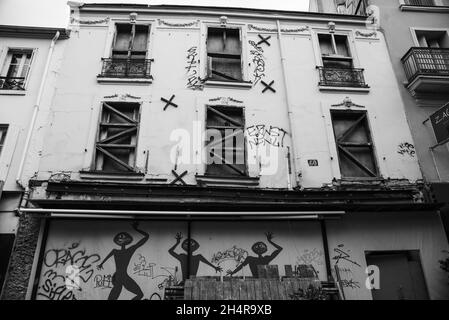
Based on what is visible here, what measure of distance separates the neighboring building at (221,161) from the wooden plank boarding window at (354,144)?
1.8 inches

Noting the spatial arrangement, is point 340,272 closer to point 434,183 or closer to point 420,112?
point 434,183

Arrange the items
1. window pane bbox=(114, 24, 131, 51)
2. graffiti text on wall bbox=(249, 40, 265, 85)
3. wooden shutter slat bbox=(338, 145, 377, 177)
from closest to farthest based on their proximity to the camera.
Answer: wooden shutter slat bbox=(338, 145, 377, 177) < graffiti text on wall bbox=(249, 40, 265, 85) < window pane bbox=(114, 24, 131, 51)

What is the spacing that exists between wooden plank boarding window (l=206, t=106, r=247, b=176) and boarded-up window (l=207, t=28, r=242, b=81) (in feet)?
3.90

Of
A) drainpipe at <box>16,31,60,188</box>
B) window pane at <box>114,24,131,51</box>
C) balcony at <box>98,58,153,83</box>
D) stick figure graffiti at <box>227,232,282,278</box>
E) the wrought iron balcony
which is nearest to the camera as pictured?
stick figure graffiti at <box>227,232,282,278</box>

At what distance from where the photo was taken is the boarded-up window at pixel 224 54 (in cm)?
1011

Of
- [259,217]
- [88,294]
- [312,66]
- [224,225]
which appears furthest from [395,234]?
[88,294]

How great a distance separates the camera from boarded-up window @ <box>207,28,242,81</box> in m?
10.1

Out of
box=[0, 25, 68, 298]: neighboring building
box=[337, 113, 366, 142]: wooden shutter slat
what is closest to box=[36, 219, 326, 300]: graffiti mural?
box=[0, 25, 68, 298]: neighboring building

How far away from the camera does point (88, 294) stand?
23.9ft

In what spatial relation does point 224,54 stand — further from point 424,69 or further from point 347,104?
point 424,69

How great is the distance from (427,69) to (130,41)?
360 inches

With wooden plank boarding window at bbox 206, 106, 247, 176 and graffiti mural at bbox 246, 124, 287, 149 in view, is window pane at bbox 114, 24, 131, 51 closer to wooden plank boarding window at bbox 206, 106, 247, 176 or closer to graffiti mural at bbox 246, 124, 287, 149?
wooden plank boarding window at bbox 206, 106, 247, 176

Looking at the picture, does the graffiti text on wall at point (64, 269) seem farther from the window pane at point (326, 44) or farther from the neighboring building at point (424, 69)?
the window pane at point (326, 44)
